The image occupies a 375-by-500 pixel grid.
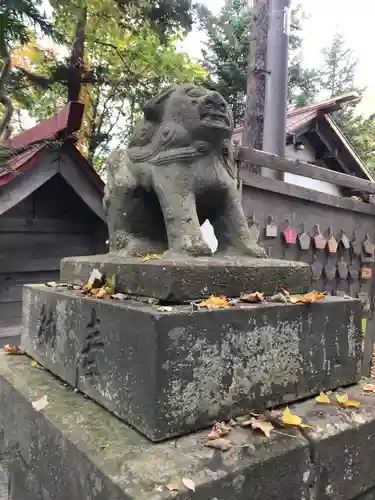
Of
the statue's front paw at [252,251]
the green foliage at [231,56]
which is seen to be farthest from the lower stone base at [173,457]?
the green foliage at [231,56]

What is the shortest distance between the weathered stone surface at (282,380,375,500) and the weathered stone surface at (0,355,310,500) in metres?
0.08

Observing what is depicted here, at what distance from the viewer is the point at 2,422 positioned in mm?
1813

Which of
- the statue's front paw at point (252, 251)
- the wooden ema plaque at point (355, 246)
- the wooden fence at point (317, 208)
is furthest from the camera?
the wooden ema plaque at point (355, 246)

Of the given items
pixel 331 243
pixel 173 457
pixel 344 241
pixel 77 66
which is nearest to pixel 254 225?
pixel 331 243

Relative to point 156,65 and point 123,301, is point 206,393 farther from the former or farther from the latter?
point 156,65

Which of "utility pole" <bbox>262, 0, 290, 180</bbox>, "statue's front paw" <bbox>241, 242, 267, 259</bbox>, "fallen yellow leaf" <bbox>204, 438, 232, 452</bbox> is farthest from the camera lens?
"utility pole" <bbox>262, 0, 290, 180</bbox>

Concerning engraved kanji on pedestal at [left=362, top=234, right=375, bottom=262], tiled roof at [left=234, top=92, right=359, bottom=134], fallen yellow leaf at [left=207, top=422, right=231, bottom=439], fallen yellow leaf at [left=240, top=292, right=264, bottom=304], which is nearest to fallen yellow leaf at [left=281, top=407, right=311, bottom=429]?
fallen yellow leaf at [left=207, top=422, right=231, bottom=439]

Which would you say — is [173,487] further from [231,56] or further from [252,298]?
[231,56]

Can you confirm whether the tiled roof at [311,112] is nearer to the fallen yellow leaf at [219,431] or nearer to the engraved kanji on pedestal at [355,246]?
the engraved kanji on pedestal at [355,246]

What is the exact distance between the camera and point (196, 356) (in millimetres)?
1219

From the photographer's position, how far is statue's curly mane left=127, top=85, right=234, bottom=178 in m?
1.60

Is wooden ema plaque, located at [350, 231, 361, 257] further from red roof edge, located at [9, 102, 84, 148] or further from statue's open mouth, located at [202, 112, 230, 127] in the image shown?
red roof edge, located at [9, 102, 84, 148]

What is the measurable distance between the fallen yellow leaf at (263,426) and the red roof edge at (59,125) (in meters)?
2.25

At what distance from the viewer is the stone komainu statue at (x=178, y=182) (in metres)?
1.56
